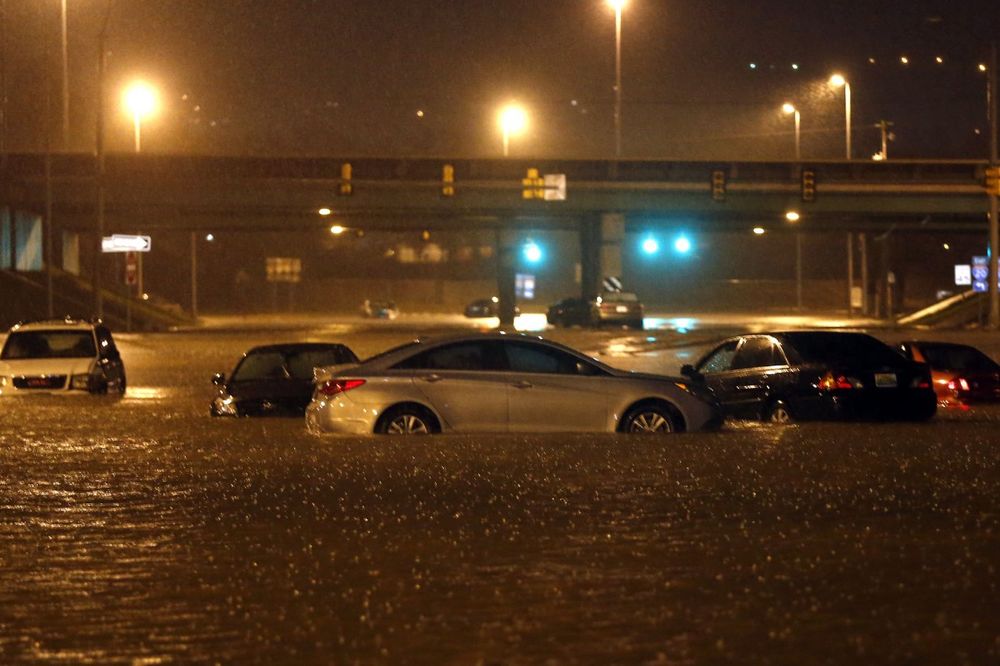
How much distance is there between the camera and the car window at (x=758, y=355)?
1967cm

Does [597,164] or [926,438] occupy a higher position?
[597,164]

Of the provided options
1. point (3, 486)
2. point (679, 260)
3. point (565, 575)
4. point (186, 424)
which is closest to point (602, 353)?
point (186, 424)

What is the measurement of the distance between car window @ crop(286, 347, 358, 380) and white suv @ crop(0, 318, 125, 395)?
5570 mm

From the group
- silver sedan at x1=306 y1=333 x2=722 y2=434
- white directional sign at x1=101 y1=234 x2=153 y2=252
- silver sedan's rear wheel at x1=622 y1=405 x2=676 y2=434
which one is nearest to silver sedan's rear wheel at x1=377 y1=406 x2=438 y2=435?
silver sedan at x1=306 y1=333 x2=722 y2=434

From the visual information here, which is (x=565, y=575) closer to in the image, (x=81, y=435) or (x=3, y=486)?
(x=3, y=486)

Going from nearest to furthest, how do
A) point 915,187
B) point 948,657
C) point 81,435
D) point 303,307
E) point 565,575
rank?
point 948,657 < point 565,575 < point 81,435 < point 915,187 < point 303,307

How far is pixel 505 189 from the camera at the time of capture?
66.3 m

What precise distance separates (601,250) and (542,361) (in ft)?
180

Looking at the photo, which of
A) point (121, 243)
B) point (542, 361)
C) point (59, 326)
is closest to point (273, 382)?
point (542, 361)

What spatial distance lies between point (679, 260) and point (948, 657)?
115375mm

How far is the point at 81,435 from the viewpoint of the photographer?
1767cm

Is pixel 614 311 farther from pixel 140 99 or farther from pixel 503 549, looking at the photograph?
pixel 503 549

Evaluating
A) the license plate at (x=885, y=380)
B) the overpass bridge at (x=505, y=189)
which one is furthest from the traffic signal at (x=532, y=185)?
the license plate at (x=885, y=380)

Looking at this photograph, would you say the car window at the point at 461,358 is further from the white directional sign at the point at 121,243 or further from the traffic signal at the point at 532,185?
the white directional sign at the point at 121,243
